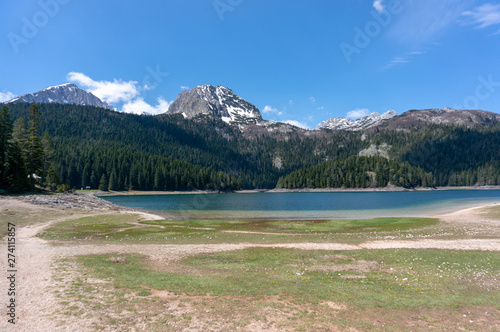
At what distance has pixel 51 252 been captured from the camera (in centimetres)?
2539

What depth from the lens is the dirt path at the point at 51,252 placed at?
12180mm

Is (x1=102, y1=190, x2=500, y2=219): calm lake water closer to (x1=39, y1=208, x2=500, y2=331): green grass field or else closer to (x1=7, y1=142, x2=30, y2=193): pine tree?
(x1=7, y1=142, x2=30, y2=193): pine tree

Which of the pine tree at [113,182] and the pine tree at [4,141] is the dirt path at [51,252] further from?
the pine tree at [113,182]

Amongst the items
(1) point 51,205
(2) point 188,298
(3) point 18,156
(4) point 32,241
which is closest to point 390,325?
(2) point 188,298

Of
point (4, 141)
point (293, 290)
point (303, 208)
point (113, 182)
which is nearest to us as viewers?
point (293, 290)

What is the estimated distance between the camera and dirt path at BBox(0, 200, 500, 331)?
12.2m

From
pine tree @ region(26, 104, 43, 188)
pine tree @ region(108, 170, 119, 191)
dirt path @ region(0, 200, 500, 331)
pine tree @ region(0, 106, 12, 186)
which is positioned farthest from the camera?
pine tree @ region(108, 170, 119, 191)

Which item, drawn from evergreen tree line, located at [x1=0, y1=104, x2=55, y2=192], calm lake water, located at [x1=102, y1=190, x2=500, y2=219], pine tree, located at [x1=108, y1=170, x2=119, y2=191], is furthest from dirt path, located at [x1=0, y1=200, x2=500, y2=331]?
pine tree, located at [x1=108, y1=170, x2=119, y2=191]

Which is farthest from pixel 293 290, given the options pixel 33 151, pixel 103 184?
pixel 103 184

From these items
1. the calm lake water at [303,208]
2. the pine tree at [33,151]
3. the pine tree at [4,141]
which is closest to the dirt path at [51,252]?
the calm lake water at [303,208]

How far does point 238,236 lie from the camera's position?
1522 inches

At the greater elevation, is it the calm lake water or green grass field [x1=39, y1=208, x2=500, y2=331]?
green grass field [x1=39, y1=208, x2=500, y2=331]

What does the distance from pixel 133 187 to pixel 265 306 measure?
203129mm

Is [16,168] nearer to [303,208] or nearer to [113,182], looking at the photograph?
[303,208]
